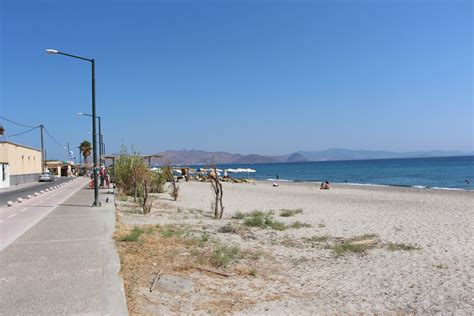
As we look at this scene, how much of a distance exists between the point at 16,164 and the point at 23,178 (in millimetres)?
2206

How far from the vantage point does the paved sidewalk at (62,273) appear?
5117mm

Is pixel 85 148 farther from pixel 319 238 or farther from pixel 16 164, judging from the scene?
pixel 319 238

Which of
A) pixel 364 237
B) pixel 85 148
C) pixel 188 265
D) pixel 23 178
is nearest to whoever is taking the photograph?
pixel 188 265

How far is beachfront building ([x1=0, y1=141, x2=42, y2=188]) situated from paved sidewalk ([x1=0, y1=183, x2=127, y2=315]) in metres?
32.3

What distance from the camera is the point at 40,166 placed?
58375 millimetres

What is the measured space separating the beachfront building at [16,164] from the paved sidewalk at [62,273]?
32297mm

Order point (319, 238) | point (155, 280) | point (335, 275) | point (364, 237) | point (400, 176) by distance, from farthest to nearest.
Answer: point (400, 176) < point (364, 237) < point (319, 238) < point (335, 275) < point (155, 280)

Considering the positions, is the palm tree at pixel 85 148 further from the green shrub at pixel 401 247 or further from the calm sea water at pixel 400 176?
the green shrub at pixel 401 247

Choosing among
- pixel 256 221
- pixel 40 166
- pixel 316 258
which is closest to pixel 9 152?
pixel 40 166

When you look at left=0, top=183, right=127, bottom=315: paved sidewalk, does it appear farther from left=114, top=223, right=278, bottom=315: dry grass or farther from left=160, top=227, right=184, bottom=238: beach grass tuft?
left=160, top=227, right=184, bottom=238: beach grass tuft

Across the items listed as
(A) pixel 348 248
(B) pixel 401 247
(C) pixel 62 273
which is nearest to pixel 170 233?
(A) pixel 348 248

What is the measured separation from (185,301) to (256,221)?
26.5 ft

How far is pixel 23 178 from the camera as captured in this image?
45.9m

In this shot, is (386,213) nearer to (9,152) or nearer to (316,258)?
(316,258)
